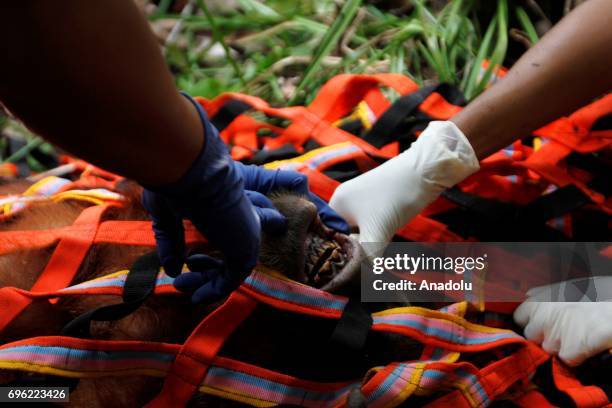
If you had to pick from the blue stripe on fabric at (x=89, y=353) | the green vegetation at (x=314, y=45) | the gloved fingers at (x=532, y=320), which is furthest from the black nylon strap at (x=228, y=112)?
the gloved fingers at (x=532, y=320)

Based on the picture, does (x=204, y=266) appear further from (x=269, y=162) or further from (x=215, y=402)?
(x=269, y=162)

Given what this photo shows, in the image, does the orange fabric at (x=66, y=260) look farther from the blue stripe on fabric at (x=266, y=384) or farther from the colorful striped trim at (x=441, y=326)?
the colorful striped trim at (x=441, y=326)

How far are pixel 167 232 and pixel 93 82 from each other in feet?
1.31

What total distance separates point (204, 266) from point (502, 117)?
2.38 feet

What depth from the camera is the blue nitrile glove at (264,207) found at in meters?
0.97

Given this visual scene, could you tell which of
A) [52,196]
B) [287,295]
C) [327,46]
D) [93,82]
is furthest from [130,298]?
[327,46]

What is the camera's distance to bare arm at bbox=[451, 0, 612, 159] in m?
1.19

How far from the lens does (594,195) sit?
1.33 meters

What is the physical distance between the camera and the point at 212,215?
82 cm

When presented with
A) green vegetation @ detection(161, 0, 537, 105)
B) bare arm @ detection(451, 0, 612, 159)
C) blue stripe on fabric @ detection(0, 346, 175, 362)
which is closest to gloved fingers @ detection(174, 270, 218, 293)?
blue stripe on fabric @ detection(0, 346, 175, 362)

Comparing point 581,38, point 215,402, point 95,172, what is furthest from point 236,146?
A: point 581,38

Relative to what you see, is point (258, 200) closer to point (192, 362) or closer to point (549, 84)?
point (192, 362)
